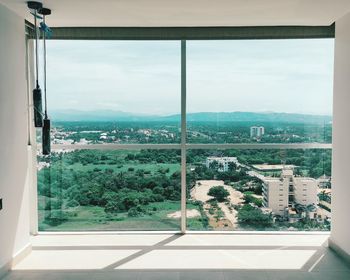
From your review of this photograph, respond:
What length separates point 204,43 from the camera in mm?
4879

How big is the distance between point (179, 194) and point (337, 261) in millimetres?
1845

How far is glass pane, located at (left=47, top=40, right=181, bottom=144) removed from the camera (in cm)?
489

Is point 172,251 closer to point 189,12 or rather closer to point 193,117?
point 193,117

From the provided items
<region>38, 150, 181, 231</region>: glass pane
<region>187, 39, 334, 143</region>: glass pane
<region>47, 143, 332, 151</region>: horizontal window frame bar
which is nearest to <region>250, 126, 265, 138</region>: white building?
<region>187, 39, 334, 143</region>: glass pane

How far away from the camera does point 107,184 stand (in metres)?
5.04

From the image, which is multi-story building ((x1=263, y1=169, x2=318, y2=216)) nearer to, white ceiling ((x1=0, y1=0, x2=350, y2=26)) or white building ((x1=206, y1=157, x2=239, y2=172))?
white building ((x1=206, y1=157, x2=239, y2=172))

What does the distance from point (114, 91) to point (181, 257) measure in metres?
2.01

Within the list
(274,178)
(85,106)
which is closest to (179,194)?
(274,178)

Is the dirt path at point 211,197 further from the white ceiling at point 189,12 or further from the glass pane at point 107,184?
the white ceiling at point 189,12

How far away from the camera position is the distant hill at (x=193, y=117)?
16.2 feet

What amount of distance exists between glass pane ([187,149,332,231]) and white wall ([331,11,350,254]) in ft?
1.65

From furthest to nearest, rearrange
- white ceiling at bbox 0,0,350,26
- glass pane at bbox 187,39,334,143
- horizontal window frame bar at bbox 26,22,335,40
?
1. glass pane at bbox 187,39,334,143
2. horizontal window frame bar at bbox 26,22,335,40
3. white ceiling at bbox 0,0,350,26

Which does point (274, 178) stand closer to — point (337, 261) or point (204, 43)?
point (337, 261)

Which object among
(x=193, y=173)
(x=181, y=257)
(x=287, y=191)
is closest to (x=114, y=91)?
(x=193, y=173)
